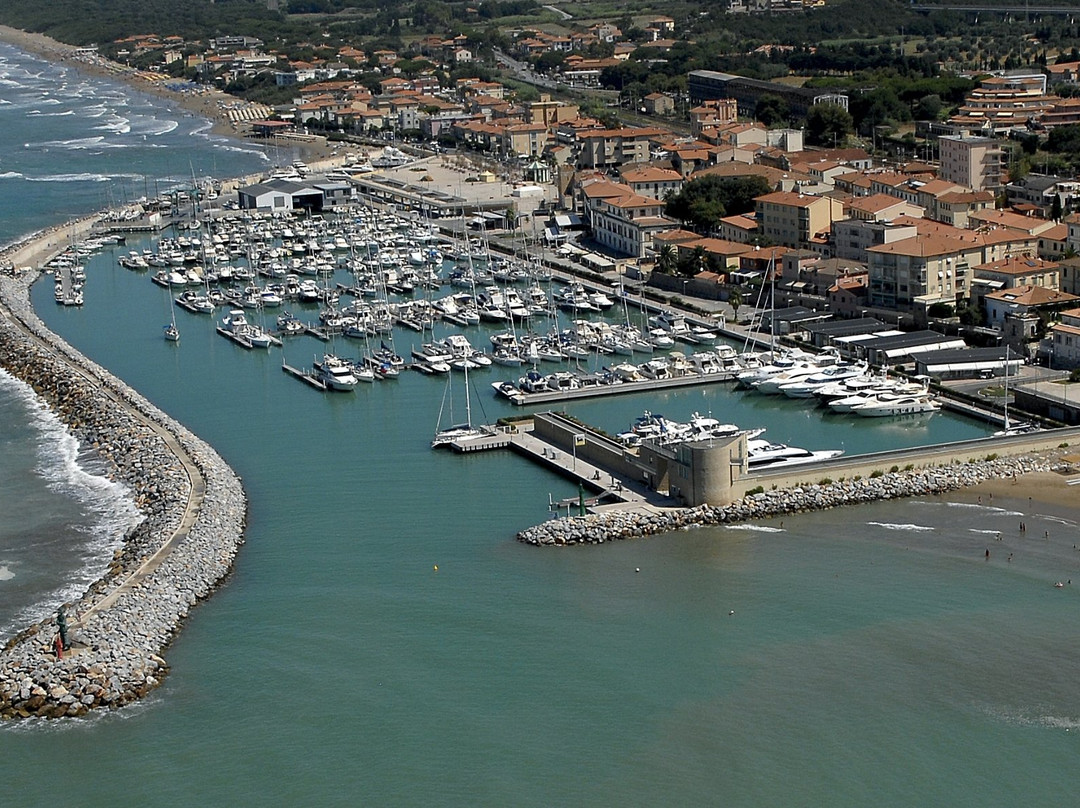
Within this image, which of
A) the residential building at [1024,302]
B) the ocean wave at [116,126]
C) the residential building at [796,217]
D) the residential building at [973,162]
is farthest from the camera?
the ocean wave at [116,126]

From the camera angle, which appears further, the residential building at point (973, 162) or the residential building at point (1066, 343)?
the residential building at point (973, 162)

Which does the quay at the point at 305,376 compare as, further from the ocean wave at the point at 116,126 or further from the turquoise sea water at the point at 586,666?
the ocean wave at the point at 116,126

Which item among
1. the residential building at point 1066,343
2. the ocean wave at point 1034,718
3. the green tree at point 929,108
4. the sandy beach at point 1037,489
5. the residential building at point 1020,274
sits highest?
the green tree at point 929,108

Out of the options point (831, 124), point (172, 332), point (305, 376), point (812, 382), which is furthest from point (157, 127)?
point (812, 382)

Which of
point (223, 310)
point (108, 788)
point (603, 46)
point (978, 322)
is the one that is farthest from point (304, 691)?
point (603, 46)

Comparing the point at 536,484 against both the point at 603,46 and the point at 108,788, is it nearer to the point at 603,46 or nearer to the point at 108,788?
the point at 108,788

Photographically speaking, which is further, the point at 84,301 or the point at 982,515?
the point at 84,301

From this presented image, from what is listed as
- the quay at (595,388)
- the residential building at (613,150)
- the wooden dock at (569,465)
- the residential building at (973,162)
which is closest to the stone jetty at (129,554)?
the wooden dock at (569,465)

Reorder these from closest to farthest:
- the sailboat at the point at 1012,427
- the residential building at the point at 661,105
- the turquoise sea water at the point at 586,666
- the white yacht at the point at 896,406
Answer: the turquoise sea water at the point at 586,666
the sailboat at the point at 1012,427
the white yacht at the point at 896,406
the residential building at the point at 661,105
